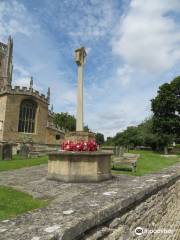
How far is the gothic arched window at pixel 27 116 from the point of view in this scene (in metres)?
42.5

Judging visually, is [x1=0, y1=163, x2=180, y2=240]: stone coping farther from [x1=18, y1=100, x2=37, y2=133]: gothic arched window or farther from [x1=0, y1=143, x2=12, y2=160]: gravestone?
[x1=18, y1=100, x2=37, y2=133]: gothic arched window

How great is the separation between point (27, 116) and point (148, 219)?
38.9 m

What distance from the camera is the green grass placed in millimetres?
5309

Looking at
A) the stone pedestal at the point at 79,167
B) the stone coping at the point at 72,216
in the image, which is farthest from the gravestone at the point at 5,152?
the stone coping at the point at 72,216

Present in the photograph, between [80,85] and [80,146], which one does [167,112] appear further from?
[80,146]

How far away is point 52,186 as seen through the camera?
807cm

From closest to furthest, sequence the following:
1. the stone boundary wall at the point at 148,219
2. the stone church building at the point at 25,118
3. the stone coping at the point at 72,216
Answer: the stone coping at the point at 72,216 → the stone boundary wall at the point at 148,219 → the stone church building at the point at 25,118

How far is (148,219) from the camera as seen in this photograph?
232 inches

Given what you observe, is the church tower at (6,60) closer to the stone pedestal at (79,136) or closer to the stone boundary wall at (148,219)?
the stone pedestal at (79,136)

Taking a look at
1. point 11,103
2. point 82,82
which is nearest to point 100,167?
point 82,82

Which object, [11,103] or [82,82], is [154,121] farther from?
[82,82]

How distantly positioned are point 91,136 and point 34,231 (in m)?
7.34

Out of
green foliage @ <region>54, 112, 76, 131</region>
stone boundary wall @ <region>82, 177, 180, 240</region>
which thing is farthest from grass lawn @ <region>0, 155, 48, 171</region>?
green foliage @ <region>54, 112, 76, 131</region>

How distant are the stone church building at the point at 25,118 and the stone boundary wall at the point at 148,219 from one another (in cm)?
3290
